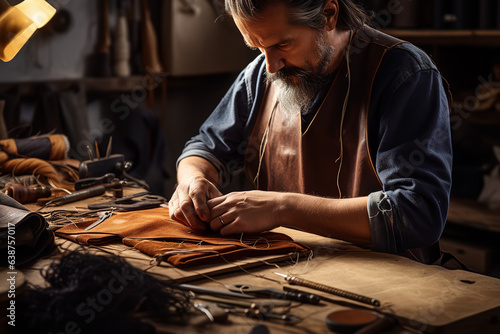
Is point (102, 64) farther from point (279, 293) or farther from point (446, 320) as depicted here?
point (446, 320)

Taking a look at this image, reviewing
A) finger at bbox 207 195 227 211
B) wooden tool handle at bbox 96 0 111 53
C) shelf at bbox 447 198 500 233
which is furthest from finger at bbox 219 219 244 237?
wooden tool handle at bbox 96 0 111 53

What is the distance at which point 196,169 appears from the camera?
2.17 metres

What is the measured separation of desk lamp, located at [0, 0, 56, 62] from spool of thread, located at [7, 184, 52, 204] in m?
0.51

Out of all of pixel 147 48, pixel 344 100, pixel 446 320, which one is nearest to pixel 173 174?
pixel 147 48

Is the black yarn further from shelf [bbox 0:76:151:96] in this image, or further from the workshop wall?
shelf [bbox 0:76:151:96]

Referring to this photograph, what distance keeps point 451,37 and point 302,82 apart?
1.96 metres

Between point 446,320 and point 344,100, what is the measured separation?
3.11 ft

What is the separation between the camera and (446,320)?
1192 millimetres

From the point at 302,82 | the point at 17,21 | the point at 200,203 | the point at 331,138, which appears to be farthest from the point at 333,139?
the point at 17,21

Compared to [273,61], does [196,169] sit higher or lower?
lower

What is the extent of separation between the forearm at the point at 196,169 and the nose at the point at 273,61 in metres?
0.45

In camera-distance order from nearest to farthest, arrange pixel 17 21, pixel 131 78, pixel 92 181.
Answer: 1. pixel 17 21
2. pixel 92 181
3. pixel 131 78

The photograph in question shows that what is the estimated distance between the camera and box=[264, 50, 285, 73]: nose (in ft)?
6.31

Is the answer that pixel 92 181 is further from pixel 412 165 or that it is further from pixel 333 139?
pixel 412 165
